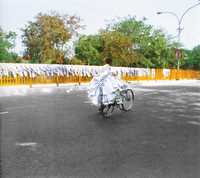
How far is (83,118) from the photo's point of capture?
9.22m

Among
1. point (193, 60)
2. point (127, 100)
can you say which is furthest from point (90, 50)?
point (127, 100)

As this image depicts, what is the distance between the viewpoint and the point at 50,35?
38.6m

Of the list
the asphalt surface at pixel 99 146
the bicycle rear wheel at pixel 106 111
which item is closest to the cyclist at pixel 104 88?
the bicycle rear wheel at pixel 106 111

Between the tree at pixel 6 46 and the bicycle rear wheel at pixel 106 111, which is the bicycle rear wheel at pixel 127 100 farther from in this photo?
the tree at pixel 6 46

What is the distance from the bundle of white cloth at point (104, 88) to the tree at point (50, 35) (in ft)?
95.1

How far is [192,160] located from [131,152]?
976 millimetres

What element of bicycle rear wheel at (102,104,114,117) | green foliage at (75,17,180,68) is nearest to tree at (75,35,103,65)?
green foliage at (75,17,180,68)

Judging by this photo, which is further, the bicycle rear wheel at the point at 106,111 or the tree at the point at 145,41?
the tree at the point at 145,41

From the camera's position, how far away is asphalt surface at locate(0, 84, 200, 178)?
4449mm

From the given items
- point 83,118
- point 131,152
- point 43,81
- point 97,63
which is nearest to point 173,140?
point 131,152

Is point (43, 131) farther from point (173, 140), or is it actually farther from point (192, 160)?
point (192, 160)

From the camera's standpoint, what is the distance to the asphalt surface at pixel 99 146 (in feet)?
14.6

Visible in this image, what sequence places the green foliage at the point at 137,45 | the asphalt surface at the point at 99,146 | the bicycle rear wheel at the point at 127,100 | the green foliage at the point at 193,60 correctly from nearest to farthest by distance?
1. the asphalt surface at the point at 99,146
2. the bicycle rear wheel at the point at 127,100
3. the green foliage at the point at 137,45
4. the green foliage at the point at 193,60

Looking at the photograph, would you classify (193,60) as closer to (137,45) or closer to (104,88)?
(137,45)
